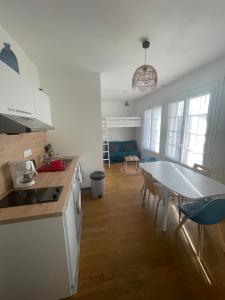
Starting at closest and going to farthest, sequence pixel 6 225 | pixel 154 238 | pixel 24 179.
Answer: pixel 6 225
pixel 24 179
pixel 154 238

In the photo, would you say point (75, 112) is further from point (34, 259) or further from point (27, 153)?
point (34, 259)

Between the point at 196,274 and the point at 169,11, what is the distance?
2.54 meters

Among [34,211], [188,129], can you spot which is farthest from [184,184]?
[188,129]

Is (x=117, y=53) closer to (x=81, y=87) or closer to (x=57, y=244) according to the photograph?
(x=81, y=87)

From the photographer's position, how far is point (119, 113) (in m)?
6.23

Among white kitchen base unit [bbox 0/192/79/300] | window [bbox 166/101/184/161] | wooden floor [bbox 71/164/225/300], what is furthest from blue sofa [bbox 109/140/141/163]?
white kitchen base unit [bbox 0/192/79/300]

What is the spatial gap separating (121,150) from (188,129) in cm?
307

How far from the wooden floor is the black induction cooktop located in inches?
34.5

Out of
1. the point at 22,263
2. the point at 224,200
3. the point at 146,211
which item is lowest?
the point at 146,211

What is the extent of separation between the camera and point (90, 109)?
2861 millimetres

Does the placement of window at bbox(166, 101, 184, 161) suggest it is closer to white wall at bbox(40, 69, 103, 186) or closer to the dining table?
the dining table

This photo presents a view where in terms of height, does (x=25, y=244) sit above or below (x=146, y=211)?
above

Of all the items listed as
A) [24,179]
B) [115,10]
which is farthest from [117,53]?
[24,179]

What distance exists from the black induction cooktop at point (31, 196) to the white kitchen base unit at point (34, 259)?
0.71 ft
